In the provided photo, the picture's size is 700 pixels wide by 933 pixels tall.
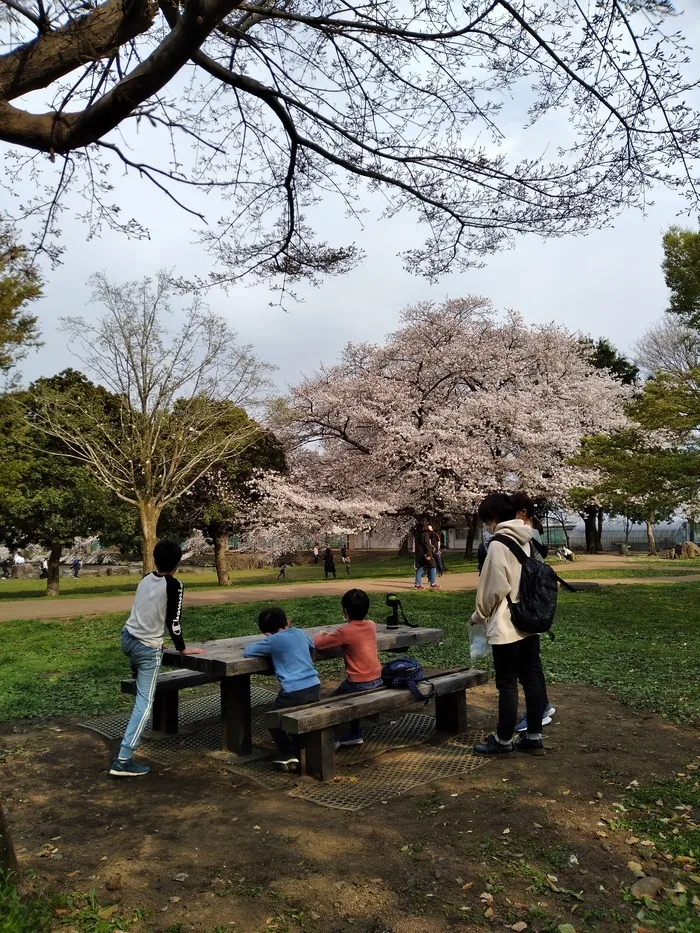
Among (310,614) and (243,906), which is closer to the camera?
(243,906)

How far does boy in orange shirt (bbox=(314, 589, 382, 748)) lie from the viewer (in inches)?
184

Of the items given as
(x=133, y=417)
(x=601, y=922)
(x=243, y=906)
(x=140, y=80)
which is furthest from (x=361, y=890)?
(x=133, y=417)

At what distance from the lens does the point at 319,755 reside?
421cm

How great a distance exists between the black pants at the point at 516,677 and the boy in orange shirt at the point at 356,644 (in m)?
0.80

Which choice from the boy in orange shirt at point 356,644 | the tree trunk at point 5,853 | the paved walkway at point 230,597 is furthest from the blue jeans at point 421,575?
the tree trunk at point 5,853

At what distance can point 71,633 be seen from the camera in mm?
10961

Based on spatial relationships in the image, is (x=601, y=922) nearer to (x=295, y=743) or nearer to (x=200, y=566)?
(x=295, y=743)

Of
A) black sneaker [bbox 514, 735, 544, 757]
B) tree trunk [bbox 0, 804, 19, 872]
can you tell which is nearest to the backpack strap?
black sneaker [bbox 514, 735, 544, 757]

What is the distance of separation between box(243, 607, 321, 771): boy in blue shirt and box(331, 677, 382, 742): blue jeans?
24 cm

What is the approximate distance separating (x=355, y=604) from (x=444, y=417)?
20.1 metres

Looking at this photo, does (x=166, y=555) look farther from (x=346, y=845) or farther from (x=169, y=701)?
(x=346, y=845)

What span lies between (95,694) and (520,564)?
4.34 meters

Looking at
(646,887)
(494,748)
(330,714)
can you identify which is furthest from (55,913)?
(494,748)

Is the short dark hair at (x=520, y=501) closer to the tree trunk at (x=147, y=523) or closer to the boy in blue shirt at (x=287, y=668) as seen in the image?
the boy in blue shirt at (x=287, y=668)
